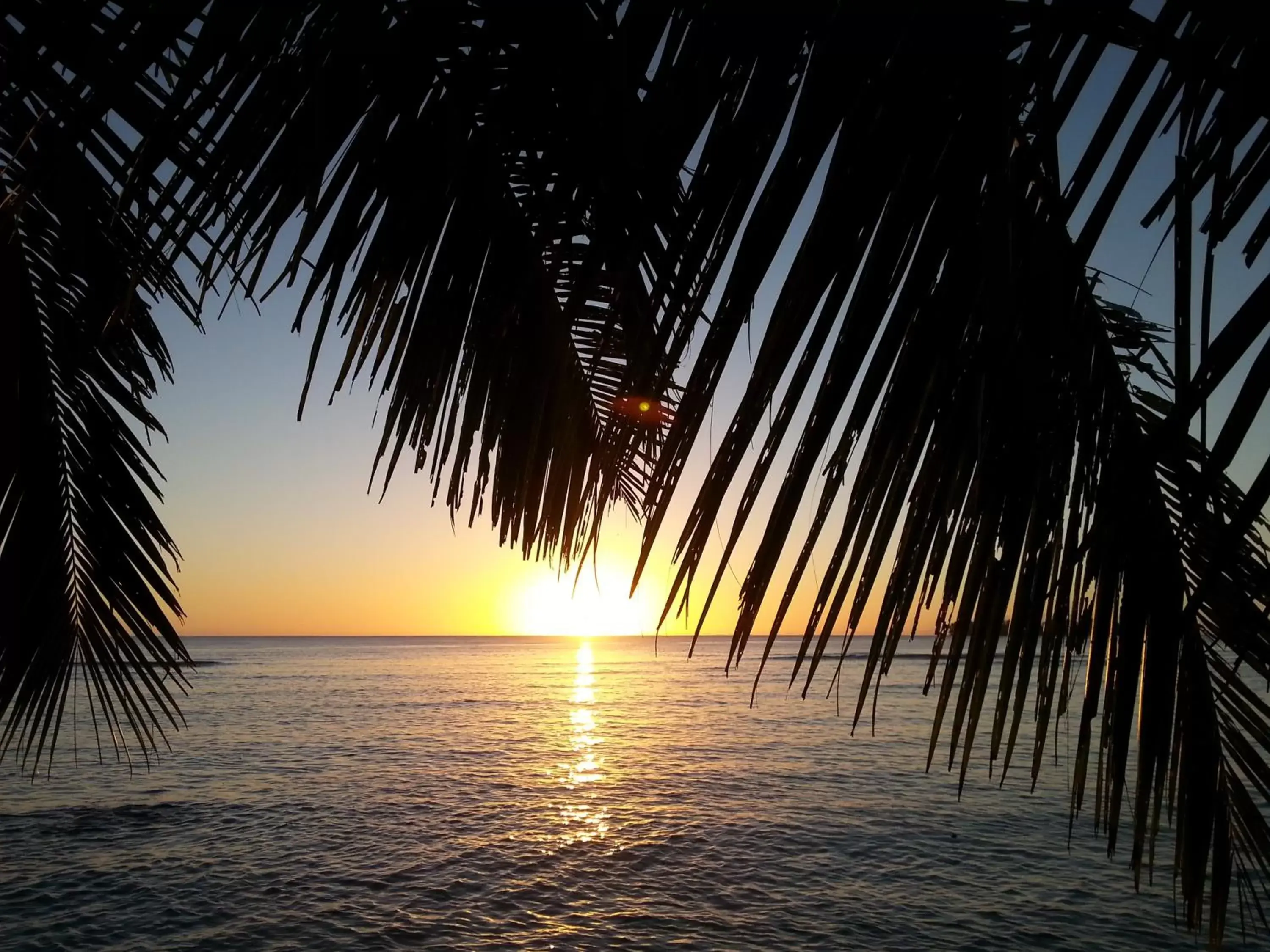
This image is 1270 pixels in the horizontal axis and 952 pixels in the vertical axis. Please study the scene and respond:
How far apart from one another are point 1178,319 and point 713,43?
2.00 feet

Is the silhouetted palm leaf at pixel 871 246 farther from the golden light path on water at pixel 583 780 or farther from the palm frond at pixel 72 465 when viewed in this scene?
the golden light path on water at pixel 583 780

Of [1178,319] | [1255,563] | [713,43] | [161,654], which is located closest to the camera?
[1178,319]

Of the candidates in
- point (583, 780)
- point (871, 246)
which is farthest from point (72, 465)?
point (583, 780)

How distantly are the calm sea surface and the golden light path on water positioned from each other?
4.8 inches

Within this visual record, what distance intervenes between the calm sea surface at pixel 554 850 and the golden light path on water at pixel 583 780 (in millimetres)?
122

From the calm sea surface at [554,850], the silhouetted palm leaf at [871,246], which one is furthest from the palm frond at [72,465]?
the calm sea surface at [554,850]

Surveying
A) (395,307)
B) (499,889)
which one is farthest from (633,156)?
(499,889)

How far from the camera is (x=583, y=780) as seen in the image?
18.5 meters

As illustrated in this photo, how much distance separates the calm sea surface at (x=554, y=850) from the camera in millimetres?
9531

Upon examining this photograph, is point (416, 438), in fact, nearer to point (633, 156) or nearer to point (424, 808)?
point (633, 156)

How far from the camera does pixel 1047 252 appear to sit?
3.31 feet

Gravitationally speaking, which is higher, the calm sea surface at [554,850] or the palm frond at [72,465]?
the palm frond at [72,465]

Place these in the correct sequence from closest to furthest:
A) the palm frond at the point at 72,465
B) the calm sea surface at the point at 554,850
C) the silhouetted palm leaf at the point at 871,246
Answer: the silhouetted palm leaf at the point at 871,246 < the palm frond at the point at 72,465 < the calm sea surface at the point at 554,850

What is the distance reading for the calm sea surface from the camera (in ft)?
31.3
